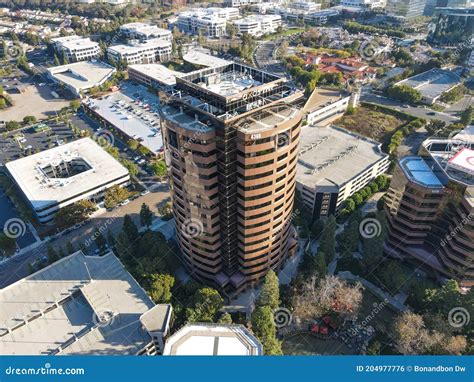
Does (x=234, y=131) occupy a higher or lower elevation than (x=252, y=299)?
higher

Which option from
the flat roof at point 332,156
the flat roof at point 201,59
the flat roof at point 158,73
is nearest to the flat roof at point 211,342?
the flat roof at point 332,156

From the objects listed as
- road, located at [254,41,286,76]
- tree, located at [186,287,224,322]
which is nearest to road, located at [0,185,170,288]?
tree, located at [186,287,224,322]

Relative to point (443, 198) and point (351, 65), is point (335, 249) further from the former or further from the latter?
point (351, 65)

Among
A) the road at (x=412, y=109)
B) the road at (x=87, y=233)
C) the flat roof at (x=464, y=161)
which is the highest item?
the flat roof at (x=464, y=161)

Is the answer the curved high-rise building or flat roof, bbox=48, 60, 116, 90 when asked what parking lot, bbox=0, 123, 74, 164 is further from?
the curved high-rise building

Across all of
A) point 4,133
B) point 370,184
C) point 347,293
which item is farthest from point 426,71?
point 4,133

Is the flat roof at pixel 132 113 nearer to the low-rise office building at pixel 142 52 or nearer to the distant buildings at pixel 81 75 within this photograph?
the distant buildings at pixel 81 75

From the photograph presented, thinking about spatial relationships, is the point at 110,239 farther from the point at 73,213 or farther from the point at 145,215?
the point at 73,213
